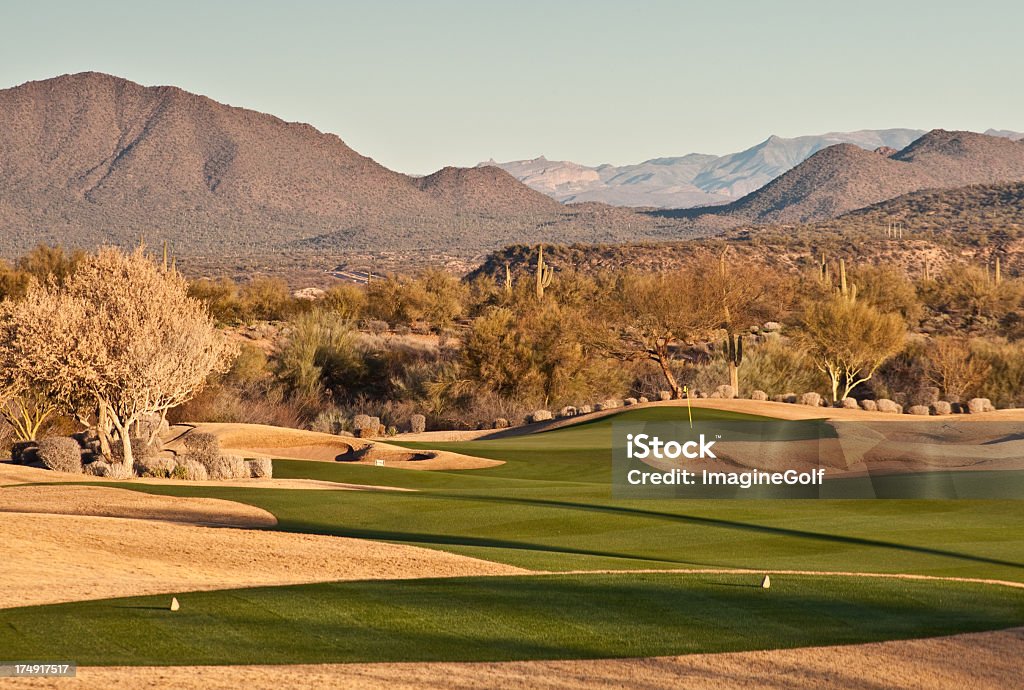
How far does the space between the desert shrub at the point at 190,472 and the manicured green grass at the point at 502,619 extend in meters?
12.5

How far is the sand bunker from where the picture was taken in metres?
17.9

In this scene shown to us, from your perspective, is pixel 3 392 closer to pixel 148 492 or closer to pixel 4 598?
pixel 148 492

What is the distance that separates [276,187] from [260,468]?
462 ft

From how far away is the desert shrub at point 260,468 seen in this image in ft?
81.8

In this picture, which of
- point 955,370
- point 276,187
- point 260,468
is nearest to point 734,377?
point 955,370

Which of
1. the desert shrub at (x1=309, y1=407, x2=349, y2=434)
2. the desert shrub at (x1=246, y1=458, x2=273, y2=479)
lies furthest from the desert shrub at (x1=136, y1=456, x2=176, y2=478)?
the desert shrub at (x1=309, y1=407, x2=349, y2=434)

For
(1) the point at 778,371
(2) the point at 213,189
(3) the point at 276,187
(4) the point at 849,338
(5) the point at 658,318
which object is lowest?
(1) the point at 778,371

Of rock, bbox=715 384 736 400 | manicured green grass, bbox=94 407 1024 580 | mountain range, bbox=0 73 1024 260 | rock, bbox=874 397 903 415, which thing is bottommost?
manicured green grass, bbox=94 407 1024 580

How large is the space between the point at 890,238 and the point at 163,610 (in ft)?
302

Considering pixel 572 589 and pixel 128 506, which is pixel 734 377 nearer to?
pixel 128 506

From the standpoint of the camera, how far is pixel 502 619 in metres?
11.2

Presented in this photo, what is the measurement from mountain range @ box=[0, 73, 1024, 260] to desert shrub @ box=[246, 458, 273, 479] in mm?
106651

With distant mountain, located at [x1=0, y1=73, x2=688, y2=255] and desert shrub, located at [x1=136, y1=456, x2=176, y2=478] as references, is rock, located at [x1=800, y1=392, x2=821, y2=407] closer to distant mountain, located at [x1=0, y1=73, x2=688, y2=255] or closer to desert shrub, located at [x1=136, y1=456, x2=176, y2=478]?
desert shrub, located at [x1=136, y1=456, x2=176, y2=478]

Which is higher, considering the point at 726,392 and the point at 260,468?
the point at 726,392
